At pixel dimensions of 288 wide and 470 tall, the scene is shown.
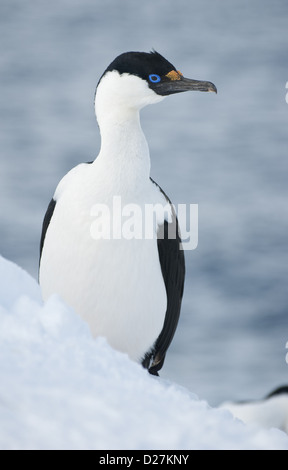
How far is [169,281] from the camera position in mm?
6523

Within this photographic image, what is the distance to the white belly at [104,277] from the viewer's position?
19.5 feet

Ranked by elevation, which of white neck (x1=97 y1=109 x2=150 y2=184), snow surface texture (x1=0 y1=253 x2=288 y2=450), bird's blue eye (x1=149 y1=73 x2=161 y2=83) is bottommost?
snow surface texture (x1=0 y1=253 x2=288 y2=450)

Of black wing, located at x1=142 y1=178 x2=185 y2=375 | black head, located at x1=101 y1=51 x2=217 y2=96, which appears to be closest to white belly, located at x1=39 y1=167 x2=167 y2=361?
black wing, located at x1=142 y1=178 x2=185 y2=375

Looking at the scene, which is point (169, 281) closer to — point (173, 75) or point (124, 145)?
Answer: point (124, 145)

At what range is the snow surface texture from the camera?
3.29m

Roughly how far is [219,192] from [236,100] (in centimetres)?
1113

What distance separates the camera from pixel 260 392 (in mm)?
16719

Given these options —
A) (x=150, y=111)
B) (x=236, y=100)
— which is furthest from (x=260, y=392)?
(x=236, y=100)

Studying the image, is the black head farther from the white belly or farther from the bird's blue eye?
the white belly

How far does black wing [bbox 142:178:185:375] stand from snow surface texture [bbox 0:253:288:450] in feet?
7.60

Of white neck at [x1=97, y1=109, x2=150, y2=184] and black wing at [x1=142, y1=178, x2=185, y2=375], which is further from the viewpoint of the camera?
black wing at [x1=142, y1=178, x2=185, y2=375]

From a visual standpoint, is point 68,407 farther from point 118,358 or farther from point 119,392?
point 118,358

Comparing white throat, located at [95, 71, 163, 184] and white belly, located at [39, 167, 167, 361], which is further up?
white throat, located at [95, 71, 163, 184]

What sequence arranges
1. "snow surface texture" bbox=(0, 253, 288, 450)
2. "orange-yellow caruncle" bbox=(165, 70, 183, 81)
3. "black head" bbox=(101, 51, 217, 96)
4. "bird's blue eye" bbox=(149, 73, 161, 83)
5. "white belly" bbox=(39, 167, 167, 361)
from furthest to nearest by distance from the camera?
"orange-yellow caruncle" bbox=(165, 70, 183, 81) → "bird's blue eye" bbox=(149, 73, 161, 83) → "black head" bbox=(101, 51, 217, 96) → "white belly" bbox=(39, 167, 167, 361) → "snow surface texture" bbox=(0, 253, 288, 450)
